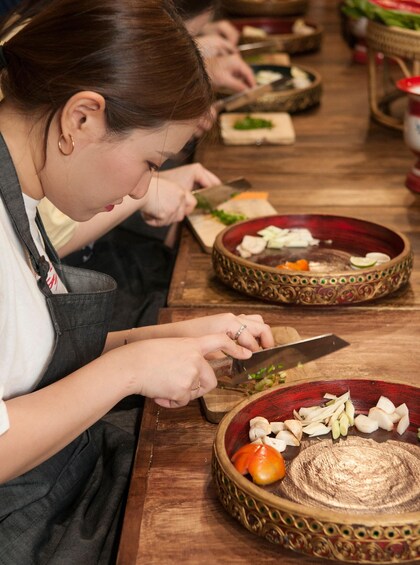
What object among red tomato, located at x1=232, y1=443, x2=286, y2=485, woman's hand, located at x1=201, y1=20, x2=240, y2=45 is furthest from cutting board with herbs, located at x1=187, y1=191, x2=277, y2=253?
woman's hand, located at x1=201, y1=20, x2=240, y2=45

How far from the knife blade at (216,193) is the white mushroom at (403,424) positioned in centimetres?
115

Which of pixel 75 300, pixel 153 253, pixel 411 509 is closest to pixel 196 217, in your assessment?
pixel 153 253

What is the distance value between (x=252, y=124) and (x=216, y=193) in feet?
2.29

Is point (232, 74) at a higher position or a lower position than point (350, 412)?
lower

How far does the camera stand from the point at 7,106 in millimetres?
1427

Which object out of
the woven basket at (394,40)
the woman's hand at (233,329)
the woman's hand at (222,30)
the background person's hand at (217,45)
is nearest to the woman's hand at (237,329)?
the woman's hand at (233,329)

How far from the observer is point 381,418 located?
4.58ft

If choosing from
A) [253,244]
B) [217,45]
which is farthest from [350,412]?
[217,45]

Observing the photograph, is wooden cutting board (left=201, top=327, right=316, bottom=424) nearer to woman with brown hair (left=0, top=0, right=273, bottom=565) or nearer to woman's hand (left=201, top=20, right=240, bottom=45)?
woman with brown hair (left=0, top=0, right=273, bottom=565)

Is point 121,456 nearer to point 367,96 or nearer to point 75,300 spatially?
point 75,300

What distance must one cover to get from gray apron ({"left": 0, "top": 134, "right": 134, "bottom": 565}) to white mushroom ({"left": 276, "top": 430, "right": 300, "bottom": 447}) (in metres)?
0.27

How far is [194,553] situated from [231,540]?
0.05m

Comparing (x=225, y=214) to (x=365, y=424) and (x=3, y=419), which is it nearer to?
(x=365, y=424)

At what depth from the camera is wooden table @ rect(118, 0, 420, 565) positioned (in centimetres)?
119
